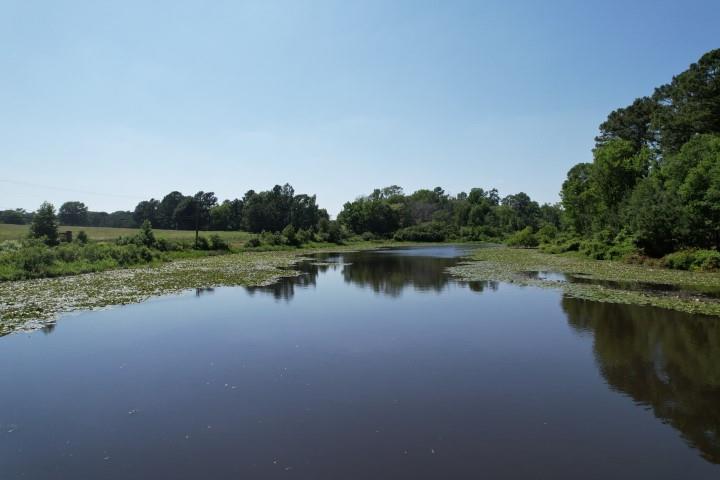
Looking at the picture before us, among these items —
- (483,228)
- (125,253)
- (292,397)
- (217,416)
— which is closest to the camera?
(217,416)

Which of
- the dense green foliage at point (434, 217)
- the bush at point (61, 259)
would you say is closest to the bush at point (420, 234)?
the dense green foliage at point (434, 217)

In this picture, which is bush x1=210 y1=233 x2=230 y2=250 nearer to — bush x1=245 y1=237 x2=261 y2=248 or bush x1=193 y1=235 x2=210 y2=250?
bush x1=193 y1=235 x2=210 y2=250

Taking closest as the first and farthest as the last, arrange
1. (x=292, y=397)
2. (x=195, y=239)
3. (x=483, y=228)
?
(x=292, y=397)
(x=195, y=239)
(x=483, y=228)

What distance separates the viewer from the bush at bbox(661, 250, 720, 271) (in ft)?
102

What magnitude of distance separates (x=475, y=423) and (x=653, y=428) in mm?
3201

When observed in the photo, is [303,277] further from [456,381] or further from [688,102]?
[688,102]

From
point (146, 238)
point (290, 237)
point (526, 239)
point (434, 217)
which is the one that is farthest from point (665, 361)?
point (434, 217)

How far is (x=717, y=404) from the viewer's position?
914 centimetres

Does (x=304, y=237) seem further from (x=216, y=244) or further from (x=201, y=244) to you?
(x=201, y=244)

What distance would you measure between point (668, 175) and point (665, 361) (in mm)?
34104

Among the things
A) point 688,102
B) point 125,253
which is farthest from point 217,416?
Result: point 688,102

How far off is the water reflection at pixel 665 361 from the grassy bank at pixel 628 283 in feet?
6.80

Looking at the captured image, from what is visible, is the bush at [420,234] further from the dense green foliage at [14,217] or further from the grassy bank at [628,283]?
the dense green foliage at [14,217]

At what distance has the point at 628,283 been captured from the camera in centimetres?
2653
